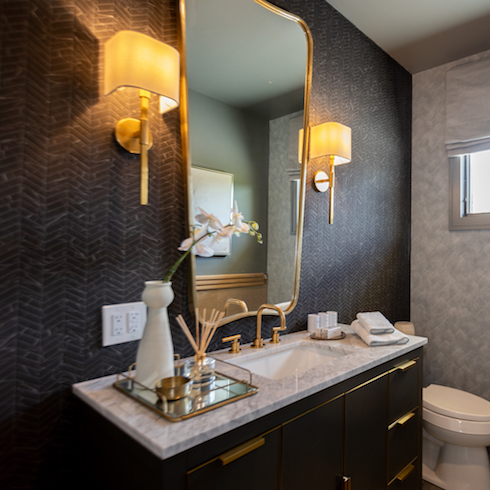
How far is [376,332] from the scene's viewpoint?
66.2 inches

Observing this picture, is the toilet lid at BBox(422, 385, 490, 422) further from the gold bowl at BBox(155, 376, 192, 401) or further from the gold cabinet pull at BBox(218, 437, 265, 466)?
the gold bowl at BBox(155, 376, 192, 401)

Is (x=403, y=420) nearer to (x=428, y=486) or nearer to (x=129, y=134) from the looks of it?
(x=428, y=486)

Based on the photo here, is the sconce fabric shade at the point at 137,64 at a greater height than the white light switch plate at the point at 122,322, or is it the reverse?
the sconce fabric shade at the point at 137,64

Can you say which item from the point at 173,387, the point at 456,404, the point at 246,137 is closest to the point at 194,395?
the point at 173,387

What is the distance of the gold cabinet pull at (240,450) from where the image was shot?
0.88 metres

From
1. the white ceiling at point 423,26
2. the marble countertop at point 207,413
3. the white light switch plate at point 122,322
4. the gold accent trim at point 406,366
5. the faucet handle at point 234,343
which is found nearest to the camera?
the marble countertop at point 207,413

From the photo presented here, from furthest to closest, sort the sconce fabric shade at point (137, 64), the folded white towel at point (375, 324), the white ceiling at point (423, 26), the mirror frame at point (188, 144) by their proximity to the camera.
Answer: the white ceiling at point (423, 26) < the folded white towel at point (375, 324) < the mirror frame at point (188, 144) < the sconce fabric shade at point (137, 64)

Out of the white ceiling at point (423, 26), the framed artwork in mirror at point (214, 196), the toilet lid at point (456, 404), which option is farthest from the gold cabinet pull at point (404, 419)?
the white ceiling at point (423, 26)

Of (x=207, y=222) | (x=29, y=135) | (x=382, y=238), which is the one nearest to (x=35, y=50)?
(x=29, y=135)

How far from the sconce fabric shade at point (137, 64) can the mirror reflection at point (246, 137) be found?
0.26 metres

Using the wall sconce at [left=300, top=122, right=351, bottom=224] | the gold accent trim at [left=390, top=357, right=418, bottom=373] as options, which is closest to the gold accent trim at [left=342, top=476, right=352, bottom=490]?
the gold accent trim at [left=390, top=357, right=418, bottom=373]

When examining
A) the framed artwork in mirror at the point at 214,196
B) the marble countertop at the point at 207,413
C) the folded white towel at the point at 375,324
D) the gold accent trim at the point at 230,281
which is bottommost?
the marble countertop at the point at 207,413

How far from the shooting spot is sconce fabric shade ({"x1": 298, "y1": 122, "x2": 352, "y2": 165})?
1.85 m

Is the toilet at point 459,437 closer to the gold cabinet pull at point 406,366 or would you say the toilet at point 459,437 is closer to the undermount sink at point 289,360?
the gold cabinet pull at point 406,366
